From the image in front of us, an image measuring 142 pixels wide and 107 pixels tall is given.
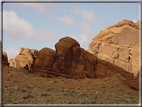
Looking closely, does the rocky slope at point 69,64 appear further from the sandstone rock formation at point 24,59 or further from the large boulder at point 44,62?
the sandstone rock formation at point 24,59

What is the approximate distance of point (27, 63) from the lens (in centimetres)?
6881

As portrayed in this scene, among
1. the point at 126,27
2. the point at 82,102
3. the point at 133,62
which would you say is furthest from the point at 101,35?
the point at 82,102

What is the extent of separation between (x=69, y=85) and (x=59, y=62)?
31.1 feet

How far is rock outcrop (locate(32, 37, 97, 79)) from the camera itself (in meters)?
34.6

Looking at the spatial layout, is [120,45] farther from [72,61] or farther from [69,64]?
[69,64]

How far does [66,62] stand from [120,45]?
132ft

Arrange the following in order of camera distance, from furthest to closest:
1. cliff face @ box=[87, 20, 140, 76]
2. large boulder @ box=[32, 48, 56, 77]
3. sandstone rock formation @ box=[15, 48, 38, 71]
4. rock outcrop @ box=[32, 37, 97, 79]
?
sandstone rock formation @ box=[15, 48, 38, 71]
cliff face @ box=[87, 20, 140, 76]
large boulder @ box=[32, 48, 56, 77]
rock outcrop @ box=[32, 37, 97, 79]

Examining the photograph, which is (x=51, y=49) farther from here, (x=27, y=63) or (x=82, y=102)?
(x=27, y=63)

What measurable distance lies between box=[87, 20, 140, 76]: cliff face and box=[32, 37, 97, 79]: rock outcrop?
32388mm

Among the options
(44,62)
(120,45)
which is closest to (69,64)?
(44,62)

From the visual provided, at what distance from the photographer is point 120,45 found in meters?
68.3

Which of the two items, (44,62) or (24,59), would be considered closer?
(44,62)

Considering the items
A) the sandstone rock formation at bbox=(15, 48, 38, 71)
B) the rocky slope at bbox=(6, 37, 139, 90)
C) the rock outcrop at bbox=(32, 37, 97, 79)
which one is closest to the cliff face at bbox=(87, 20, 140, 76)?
the sandstone rock formation at bbox=(15, 48, 38, 71)

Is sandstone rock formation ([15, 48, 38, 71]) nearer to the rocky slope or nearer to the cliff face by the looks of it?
the cliff face
